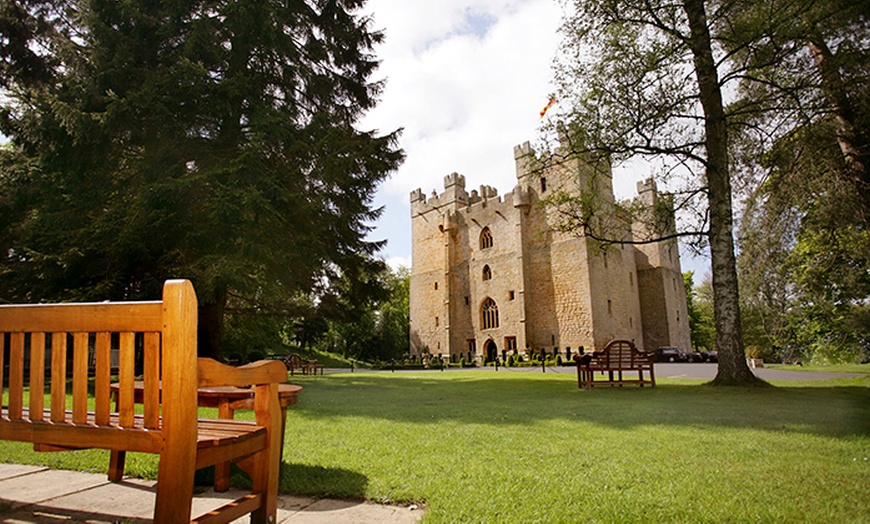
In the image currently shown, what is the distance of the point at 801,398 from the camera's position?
660cm

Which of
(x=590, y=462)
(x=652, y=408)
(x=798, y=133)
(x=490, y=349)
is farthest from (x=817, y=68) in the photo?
(x=490, y=349)

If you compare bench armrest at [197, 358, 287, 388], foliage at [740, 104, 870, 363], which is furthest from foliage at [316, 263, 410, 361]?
bench armrest at [197, 358, 287, 388]

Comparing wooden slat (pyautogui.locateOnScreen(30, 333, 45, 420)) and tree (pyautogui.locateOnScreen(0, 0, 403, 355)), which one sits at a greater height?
tree (pyautogui.locateOnScreen(0, 0, 403, 355))

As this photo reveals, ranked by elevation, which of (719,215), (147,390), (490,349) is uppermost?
(719,215)

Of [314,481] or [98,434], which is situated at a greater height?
[98,434]

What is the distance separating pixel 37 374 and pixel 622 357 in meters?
9.16

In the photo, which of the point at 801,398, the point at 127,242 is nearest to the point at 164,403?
the point at 801,398

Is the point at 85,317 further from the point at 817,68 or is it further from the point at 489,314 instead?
the point at 489,314

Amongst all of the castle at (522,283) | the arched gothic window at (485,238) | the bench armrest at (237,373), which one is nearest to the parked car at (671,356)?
the castle at (522,283)

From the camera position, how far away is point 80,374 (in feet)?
5.21

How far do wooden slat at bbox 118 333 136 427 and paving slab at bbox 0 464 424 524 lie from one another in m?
0.81

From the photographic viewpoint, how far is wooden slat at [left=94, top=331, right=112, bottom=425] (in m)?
1.49

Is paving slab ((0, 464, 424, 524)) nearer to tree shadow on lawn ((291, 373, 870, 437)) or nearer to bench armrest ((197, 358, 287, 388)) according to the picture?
bench armrest ((197, 358, 287, 388))

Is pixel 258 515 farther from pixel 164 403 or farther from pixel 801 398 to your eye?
pixel 801 398
